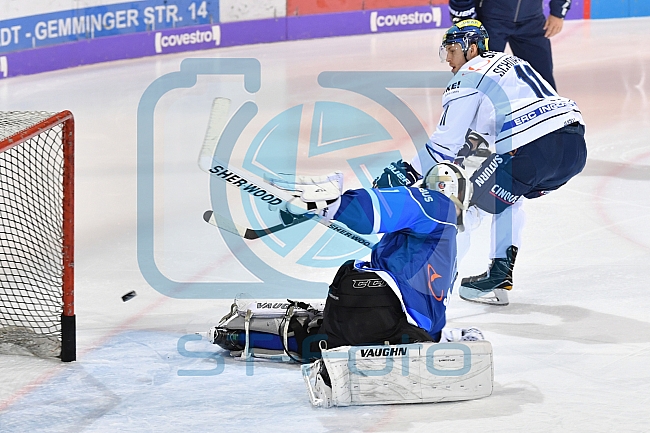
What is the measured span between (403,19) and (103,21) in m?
4.02

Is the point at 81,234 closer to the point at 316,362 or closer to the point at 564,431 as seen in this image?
the point at 316,362

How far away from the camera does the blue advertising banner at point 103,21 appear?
8.15 m

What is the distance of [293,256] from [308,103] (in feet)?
10.9

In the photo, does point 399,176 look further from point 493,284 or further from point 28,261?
point 28,261

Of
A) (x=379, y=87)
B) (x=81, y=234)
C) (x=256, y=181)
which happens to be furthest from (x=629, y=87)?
(x=256, y=181)

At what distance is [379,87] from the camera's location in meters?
8.46

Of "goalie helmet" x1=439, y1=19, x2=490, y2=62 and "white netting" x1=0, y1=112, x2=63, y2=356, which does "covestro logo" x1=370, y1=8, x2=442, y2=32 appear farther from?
"goalie helmet" x1=439, y1=19, x2=490, y2=62

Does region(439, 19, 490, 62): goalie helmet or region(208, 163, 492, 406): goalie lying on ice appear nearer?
region(208, 163, 492, 406): goalie lying on ice

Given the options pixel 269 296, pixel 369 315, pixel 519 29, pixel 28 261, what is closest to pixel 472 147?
pixel 269 296

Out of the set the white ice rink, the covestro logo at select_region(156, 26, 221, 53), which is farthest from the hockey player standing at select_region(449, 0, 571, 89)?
the covestro logo at select_region(156, 26, 221, 53)

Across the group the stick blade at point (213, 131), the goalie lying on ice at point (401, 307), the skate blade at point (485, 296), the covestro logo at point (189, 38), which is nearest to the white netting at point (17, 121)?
the stick blade at point (213, 131)

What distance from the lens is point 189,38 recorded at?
32.1ft

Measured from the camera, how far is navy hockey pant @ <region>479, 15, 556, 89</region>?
5543mm

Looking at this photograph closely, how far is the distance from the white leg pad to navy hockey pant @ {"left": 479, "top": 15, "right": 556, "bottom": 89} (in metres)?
3.04
